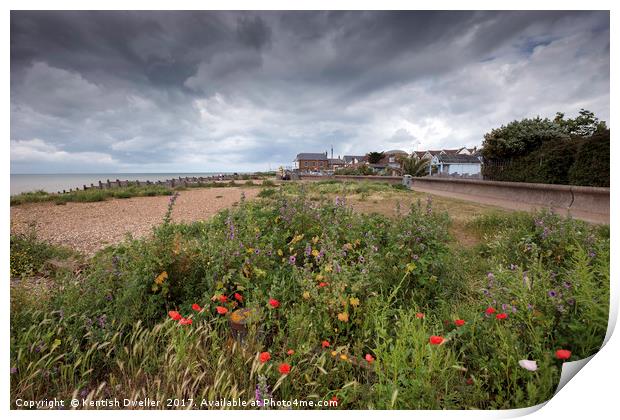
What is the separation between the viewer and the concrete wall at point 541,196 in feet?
7.56

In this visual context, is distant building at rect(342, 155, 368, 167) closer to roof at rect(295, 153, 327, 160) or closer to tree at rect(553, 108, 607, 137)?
roof at rect(295, 153, 327, 160)

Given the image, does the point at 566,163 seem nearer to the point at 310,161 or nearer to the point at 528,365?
the point at 528,365

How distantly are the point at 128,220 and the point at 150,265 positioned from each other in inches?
146

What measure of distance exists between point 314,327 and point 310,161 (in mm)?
2301

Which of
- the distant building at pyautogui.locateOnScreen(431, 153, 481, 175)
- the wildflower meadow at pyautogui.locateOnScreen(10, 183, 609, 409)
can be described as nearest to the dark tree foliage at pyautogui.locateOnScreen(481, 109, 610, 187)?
the distant building at pyautogui.locateOnScreen(431, 153, 481, 175)

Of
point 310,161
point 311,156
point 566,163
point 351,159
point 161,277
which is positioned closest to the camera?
point 161,277

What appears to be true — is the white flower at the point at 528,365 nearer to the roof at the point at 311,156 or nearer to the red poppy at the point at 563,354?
the red poppy at the point at 563,354

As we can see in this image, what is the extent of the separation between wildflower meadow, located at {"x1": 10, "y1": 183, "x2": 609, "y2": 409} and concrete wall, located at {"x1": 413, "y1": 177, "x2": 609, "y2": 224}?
0.12 meters

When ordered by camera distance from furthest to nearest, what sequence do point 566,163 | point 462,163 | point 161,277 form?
point 462,163 → point 566,163 → point 161,277

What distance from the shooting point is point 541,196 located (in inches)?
110

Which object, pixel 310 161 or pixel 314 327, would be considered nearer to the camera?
pixel 314 327

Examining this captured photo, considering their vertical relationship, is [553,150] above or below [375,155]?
below

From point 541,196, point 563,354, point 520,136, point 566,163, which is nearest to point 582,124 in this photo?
point 566,163

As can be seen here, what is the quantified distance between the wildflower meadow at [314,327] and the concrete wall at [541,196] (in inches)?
4.9
